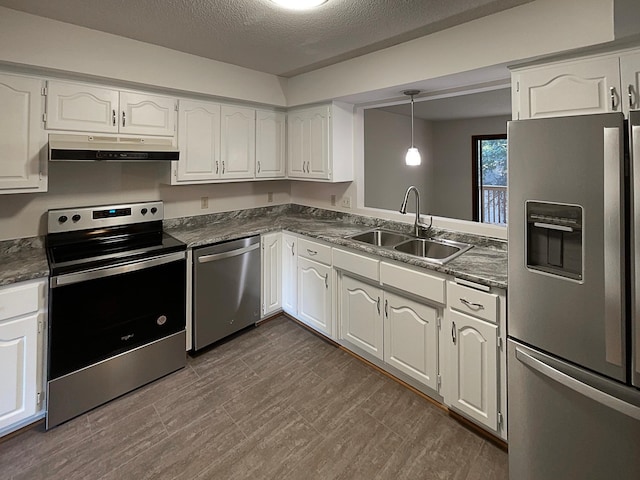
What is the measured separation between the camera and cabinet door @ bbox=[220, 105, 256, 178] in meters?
3.15

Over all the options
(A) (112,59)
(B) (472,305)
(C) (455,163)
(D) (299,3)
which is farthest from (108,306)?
(C) (455,163)

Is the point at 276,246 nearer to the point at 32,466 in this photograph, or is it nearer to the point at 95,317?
the point at 95,317

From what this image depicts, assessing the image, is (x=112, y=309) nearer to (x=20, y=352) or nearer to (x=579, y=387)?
(x=20, y=352)

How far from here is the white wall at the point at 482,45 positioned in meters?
1.64

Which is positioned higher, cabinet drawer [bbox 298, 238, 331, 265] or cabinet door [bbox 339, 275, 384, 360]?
cabinet drawer [bbox 298, 238, 331, 265]

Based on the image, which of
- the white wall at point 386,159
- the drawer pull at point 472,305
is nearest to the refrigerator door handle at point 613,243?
the drawer pull at point 472,305

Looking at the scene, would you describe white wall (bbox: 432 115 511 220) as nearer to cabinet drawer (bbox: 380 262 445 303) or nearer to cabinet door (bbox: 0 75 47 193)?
cabinet drawer (bbox: 380 262 445 303)

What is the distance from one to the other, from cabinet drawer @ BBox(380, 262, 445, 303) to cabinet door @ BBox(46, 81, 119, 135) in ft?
7.05

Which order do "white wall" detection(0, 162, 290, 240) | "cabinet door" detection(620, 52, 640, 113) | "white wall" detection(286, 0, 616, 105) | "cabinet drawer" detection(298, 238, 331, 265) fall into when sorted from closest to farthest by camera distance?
"cabinet door" detection(620, 52, 640, 113) < "white wall" detection(286, 0, 616, 105) < "white wall" detection(0, 162, 290, 240) < "cabinet drawer" detection(298, 238, 331, 265)

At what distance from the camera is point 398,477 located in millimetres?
1713

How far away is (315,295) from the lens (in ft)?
9.92

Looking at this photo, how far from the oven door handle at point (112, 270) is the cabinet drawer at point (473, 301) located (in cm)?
186

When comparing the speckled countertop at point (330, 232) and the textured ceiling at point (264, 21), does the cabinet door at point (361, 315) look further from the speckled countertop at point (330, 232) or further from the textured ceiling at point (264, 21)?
the textured ceiling at point (264, 21)

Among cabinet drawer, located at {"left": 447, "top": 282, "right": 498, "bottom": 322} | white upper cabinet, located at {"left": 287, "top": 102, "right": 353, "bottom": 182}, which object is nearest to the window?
white upper cabinet, located at {"left": 287, "top": 102, "right": 353, "bottom": 182}
